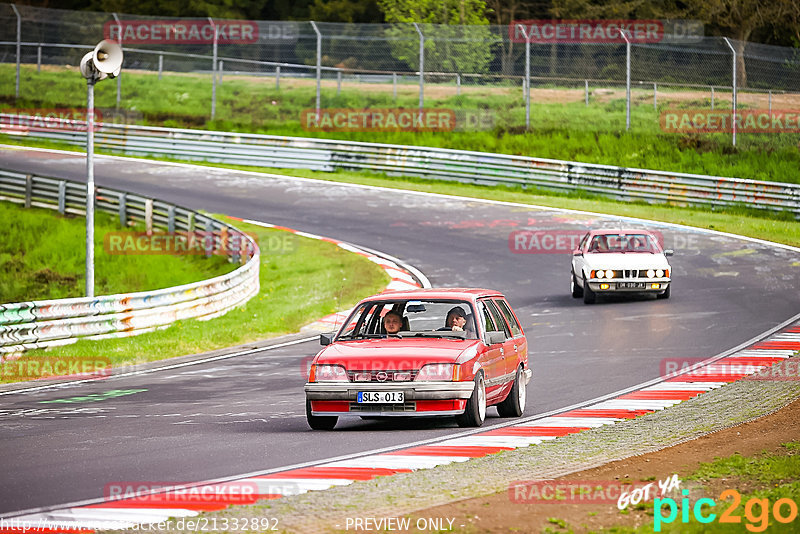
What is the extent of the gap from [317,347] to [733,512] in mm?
11413

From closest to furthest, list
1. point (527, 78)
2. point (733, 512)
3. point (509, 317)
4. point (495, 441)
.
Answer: point (733, 512) < point (495, 441) < point (509, 317) < point (527, 78)

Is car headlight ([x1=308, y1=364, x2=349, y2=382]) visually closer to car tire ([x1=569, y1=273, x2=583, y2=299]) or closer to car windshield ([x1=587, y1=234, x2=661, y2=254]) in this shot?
car windshield ([x1=587, y1=234, x2=661, y2=254])

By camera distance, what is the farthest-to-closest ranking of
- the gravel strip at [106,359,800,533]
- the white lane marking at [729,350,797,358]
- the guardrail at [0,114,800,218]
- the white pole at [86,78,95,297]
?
the guardrail at [0,114,800,218], the white pole at [86,78,95,297], the white lane marking at [729,350,797,358], the gravel strip at [106,359,800,533]

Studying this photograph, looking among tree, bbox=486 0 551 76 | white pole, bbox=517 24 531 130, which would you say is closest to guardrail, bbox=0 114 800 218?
white pole, bbox=517 24 531 130

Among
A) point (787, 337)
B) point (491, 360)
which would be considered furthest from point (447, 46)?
point (491, 360)

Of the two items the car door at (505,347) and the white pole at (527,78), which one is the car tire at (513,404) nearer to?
the car door at (505,347)

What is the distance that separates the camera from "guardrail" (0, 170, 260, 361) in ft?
55.3

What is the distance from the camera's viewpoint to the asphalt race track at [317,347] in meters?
9.48

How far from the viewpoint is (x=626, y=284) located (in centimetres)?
2075

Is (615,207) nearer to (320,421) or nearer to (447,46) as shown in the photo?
(447,46)

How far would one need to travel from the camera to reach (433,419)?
11.7 m

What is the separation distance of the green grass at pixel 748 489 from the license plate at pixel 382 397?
2.94m

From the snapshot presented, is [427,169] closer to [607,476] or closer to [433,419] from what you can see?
[433,419]

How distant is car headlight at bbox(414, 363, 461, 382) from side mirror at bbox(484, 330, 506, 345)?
2.94ft
